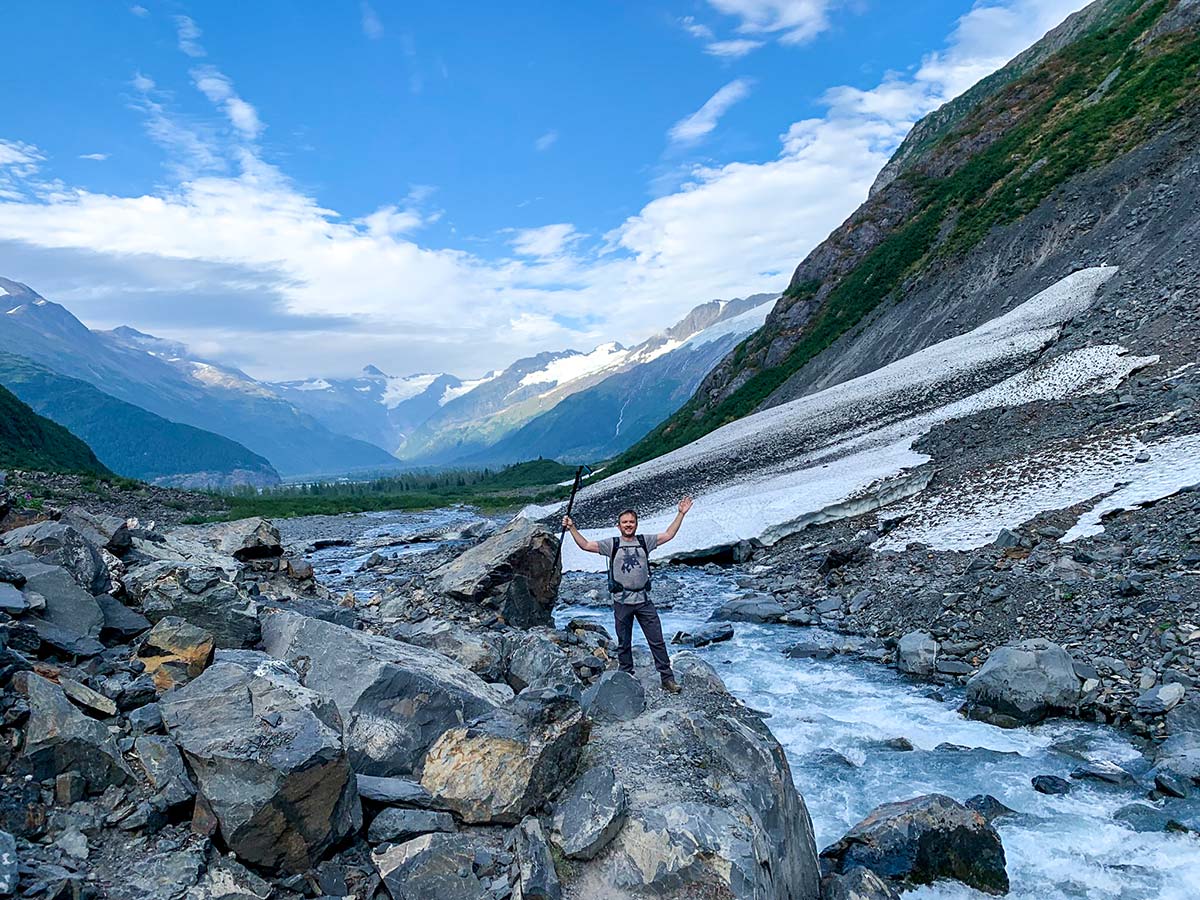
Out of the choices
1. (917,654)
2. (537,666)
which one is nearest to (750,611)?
(917,654)

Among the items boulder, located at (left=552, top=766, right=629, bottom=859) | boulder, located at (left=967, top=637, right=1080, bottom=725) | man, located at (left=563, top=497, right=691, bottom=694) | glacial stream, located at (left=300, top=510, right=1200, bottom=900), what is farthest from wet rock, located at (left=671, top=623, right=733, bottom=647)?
boulder, located at (left=552, top=766, right=629, bottom=859)

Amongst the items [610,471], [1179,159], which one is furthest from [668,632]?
[610,471]

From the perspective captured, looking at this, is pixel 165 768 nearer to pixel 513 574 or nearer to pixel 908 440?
pixel 513 574

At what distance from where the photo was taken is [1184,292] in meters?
30.1

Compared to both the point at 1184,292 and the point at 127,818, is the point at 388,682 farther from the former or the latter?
the point at 1184,292

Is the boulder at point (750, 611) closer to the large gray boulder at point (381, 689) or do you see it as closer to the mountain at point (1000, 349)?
the mountain at point (1000, 349)

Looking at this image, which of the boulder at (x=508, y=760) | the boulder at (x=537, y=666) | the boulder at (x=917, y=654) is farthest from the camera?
the boulder at (x=917, y=654)

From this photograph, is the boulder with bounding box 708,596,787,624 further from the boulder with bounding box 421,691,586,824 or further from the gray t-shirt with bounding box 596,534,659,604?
the boulder with bounding box 421,691,586,824

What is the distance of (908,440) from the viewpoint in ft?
112

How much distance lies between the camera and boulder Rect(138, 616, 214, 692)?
753 cm


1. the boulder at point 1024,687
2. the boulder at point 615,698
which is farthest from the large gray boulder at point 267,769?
the boulder at point 1024,687

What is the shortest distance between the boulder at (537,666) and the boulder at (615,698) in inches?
43.6

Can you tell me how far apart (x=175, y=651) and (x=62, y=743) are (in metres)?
2.20

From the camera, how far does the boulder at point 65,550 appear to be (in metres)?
8.84
